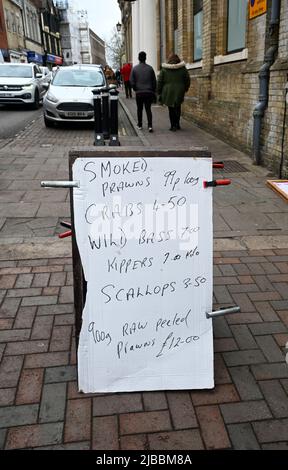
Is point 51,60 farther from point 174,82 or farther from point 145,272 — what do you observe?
point 145,272

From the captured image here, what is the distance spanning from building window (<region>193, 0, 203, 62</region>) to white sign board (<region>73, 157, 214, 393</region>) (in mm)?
11307

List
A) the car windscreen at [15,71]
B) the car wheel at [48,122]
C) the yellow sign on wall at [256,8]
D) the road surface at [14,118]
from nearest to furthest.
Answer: the yellow sign on wall at [256,8] → the road surface at [14,118] → the car wheel at [48,122] → the car windscreen at [15,71]

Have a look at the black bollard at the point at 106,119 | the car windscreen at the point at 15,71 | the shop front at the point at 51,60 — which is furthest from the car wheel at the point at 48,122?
the shop front at the point at 51,60

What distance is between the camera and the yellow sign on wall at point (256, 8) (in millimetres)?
7272

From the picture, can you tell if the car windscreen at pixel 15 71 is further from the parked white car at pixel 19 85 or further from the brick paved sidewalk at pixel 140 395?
the brick paved sidewalk at pixel 140 395

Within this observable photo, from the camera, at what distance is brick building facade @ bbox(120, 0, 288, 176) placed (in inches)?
273

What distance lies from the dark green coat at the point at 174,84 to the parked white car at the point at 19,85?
8508 mm

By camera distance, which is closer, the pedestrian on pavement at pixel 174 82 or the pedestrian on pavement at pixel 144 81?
the pedestrian on pavement at pixel 174 82

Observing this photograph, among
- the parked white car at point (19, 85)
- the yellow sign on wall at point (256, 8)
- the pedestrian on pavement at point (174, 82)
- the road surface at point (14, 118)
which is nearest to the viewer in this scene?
the yellow sign on wall at point (256, 8)

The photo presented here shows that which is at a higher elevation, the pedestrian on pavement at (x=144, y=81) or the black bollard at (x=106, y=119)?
the pedestrian on pavement at (x=144, y=81)

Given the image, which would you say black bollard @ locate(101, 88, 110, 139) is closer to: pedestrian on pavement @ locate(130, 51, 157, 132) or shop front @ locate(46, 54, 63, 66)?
pedestrian on pavement @ locate(130, 51, 157, 132)

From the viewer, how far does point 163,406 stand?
7.90ft

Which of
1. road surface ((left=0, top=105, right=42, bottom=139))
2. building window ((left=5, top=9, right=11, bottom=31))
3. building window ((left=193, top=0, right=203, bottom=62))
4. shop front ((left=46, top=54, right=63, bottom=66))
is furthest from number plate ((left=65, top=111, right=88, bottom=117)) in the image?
shop front ((left=46, top=54, right=63, bottom=66))

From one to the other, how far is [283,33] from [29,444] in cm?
659
